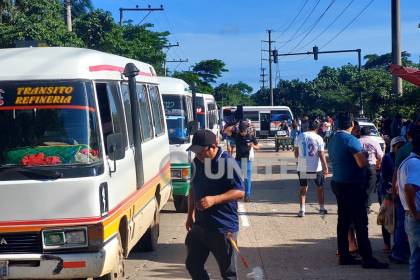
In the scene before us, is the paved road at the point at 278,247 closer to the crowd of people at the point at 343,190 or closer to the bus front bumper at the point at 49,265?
the crowd of people at the point at 343,190

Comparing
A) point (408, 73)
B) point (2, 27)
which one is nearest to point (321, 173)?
point (408, 73)

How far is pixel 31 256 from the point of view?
19.3 ft

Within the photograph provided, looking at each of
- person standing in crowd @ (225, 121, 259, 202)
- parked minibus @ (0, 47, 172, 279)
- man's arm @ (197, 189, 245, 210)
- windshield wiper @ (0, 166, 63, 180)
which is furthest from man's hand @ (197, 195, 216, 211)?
Result: person standing in crowd @ (225, 121, 259, 202)

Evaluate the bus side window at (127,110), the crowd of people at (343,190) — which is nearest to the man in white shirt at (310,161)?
the crowd of people at (343,190)


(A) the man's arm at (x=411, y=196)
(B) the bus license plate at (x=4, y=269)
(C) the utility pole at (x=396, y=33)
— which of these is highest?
(C) the utility pole at (x=396, y=33)

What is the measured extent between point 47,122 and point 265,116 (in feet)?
156

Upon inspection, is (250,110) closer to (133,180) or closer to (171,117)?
(171,117)

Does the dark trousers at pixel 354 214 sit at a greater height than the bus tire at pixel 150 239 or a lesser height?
greater

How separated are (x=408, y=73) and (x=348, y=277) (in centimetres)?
399

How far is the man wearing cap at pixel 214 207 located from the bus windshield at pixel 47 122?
1021 mm

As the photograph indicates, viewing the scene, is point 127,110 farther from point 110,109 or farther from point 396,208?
point 396,208

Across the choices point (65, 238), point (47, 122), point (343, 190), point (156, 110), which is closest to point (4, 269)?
point (65, 238)

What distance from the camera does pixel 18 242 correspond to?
5961 mm

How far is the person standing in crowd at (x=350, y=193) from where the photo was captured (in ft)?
27.9
